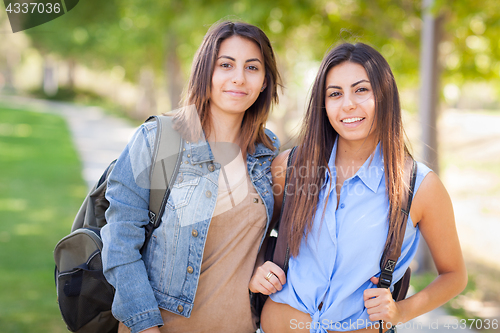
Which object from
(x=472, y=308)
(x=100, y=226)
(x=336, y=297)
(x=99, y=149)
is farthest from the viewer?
(x=99, y=149)

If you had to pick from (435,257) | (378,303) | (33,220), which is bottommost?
(33,220)

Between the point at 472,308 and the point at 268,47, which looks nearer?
the point at 268,47

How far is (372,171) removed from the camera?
210 cm

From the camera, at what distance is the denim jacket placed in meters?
2.00

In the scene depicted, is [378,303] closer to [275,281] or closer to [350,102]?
[275,281]

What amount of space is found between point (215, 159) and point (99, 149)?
490 inches

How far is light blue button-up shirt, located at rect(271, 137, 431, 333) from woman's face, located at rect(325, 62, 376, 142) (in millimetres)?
189

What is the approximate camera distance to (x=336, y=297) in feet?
6.54

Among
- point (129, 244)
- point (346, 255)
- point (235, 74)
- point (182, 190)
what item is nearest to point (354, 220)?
point (346, 255)

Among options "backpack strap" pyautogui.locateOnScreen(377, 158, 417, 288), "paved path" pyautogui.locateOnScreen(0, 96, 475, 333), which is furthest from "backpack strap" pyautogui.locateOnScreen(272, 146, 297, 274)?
"paved path" pyautogui.locateOnScreen(0, 96, 475, 333)

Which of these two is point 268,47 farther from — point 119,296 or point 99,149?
point 99,149

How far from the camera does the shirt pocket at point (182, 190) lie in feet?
6.83

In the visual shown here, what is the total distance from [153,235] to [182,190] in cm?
25

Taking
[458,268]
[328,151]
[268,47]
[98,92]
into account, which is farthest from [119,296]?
[98,92]
